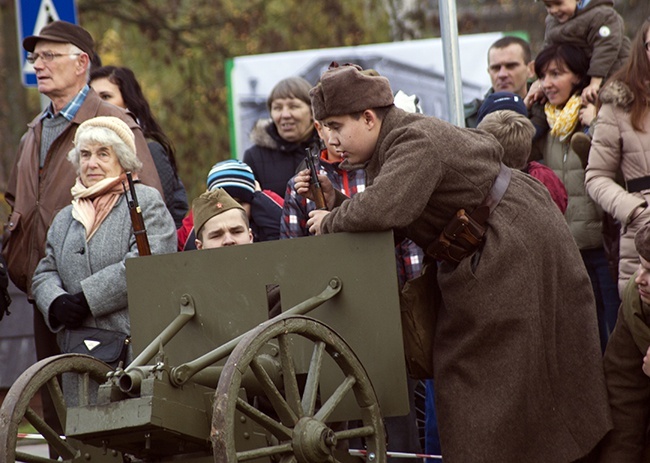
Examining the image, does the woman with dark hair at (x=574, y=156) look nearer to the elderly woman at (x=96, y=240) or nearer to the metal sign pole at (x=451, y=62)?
the metal sign pole at (x=451, y=62)

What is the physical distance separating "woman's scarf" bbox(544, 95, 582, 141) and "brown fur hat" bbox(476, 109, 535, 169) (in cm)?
106

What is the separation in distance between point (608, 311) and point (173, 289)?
278 centimetres

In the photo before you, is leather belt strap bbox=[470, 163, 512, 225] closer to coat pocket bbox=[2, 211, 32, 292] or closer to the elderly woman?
the elderly woman

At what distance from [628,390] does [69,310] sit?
277 cm

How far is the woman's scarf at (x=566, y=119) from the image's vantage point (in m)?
8.09

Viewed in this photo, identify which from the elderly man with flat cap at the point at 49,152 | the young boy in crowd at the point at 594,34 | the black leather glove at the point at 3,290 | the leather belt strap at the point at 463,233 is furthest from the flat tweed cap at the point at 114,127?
the young boy in crowd at the point at 594,34

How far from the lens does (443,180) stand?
19.1 ft

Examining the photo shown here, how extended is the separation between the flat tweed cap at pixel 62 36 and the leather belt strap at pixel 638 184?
3202 millimetres

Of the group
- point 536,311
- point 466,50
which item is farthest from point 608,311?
point 466,50

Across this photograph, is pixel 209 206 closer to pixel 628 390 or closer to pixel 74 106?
pixel 74 106

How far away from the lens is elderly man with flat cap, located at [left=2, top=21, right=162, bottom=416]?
7.76 m

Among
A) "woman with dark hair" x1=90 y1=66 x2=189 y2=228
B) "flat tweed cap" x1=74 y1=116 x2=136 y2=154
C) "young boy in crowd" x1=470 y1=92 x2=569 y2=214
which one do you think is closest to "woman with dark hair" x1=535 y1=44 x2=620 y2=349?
"young boy in crowd" x1=470 y1=92 x2=569 y2=214

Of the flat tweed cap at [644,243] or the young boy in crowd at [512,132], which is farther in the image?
the young boy in crowd at [512,132]

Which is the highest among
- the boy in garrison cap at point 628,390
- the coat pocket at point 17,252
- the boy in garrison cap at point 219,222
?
the boy in garrison cap at point 219,222
